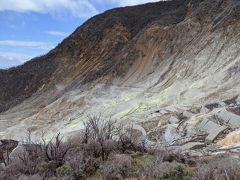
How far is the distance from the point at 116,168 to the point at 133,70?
31150 millimetres

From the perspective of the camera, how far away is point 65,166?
11.2 metres

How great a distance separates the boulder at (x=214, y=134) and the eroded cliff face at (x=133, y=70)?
19.2ft

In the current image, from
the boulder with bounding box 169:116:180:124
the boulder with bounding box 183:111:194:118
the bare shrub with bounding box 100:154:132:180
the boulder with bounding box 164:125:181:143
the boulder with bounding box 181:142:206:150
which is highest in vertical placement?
the boulder with bounding box 183:111:194:118

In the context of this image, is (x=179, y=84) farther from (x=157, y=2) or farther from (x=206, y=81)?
(x=157, y=2)

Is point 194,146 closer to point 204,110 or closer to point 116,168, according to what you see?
point 204,110

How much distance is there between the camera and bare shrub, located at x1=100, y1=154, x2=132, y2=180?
35.2ft

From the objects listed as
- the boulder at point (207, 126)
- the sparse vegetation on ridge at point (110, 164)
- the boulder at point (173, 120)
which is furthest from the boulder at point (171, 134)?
the sparse vegetation on ridge at point (110, 164)

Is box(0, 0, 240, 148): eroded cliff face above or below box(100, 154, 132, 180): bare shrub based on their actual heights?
above

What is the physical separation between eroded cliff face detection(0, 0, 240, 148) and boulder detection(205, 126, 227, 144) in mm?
5851

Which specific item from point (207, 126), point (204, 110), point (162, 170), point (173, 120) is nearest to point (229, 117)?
point (207, 126)

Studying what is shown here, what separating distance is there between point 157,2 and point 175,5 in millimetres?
3666

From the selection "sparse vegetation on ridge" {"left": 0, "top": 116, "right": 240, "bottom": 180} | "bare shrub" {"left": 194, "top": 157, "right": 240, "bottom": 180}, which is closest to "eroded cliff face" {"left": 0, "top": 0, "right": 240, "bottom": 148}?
"sparse vegetation on ridge" {"left": 0, "top": 116, "right": 240, "bottom": 180}

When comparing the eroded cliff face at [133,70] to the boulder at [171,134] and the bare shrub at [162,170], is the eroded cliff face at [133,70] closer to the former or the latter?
the boulder at [171,134]

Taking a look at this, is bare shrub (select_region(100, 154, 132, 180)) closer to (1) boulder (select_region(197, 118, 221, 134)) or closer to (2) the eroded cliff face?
(1) boulder (select_region(197, 118, 221, 134))
